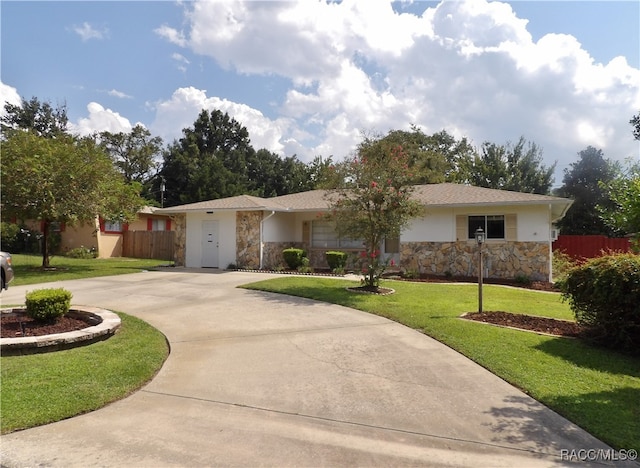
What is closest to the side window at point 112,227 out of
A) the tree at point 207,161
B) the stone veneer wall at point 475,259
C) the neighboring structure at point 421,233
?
the neighboring structure at point 421,233

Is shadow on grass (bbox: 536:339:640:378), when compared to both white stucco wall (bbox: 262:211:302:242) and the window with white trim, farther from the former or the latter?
the window with white trim

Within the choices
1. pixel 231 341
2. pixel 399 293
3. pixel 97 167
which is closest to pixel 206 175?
pixel 97 167

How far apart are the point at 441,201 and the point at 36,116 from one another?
43.7 metres

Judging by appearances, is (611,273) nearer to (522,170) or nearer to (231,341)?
(231,341)

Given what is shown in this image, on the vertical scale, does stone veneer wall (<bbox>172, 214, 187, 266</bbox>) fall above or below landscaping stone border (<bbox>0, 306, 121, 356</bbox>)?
above

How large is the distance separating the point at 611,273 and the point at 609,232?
74.5ft

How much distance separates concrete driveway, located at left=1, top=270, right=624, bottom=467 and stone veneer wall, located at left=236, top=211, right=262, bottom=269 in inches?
404

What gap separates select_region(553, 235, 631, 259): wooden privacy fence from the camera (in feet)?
59.9

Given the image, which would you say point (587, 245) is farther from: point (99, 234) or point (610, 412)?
point (99, 234)

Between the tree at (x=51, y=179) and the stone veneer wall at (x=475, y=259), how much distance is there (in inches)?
486

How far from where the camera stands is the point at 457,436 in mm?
3373

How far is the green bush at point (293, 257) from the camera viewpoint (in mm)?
16703

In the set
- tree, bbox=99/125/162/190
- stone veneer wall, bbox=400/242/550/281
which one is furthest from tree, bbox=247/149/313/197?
stone veneer wall, bbox=400/242/550/281

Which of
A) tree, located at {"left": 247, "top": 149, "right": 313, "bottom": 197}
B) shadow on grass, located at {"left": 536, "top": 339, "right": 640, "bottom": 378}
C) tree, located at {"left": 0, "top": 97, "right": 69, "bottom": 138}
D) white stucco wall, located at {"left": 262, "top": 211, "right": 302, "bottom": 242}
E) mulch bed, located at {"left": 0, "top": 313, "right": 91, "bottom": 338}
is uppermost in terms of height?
tree, located at {"left": 0, "top": 97, "right": 69, "bottom": 138}
